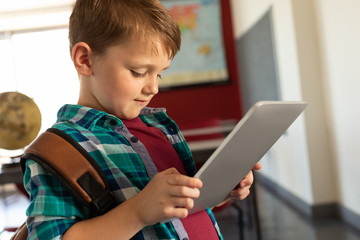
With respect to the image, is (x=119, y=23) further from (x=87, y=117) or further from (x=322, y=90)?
(x=322, y=90)

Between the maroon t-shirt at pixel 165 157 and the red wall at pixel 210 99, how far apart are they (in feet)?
15.1

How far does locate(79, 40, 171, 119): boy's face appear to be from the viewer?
2.45 feet

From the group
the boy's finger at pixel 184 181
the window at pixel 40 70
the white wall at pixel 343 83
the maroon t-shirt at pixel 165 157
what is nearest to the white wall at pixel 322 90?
the white wall at pixel 343 83

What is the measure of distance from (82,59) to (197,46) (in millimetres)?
4839

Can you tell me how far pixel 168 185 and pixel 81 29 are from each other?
37 cm

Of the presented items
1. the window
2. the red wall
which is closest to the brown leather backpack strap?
the red wall

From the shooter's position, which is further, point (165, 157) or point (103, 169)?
point (165, 157)

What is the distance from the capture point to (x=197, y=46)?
552 centimetres

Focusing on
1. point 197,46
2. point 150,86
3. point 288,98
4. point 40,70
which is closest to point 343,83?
point 288,98

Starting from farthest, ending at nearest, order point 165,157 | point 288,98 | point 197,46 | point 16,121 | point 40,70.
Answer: point 40,70 < point 197,46 < point 288,98 < point 16,121 < point 165,157

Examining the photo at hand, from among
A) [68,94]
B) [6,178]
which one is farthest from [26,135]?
[68,94]

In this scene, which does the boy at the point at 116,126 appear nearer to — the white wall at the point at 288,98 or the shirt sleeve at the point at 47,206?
the shirt sleeve at the point at 47,206

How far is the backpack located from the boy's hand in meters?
0.08

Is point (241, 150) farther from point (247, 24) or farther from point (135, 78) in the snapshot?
point (247, 24)
